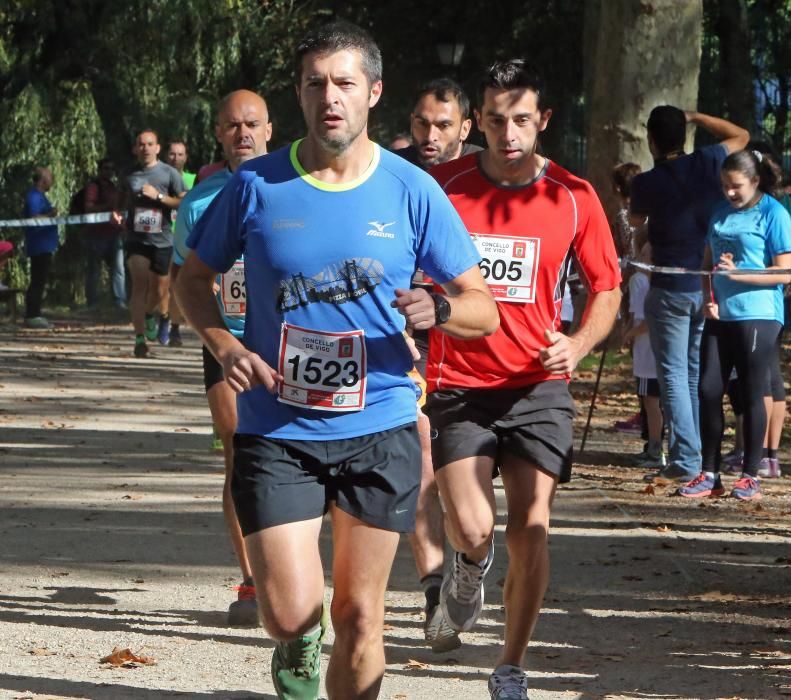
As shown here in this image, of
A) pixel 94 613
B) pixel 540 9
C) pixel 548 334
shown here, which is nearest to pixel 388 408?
pixel 548 334

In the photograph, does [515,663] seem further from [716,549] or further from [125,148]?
[125,148]

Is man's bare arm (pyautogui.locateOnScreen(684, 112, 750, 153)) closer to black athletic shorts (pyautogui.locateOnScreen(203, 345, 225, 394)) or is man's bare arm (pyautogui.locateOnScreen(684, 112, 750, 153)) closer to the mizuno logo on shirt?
Answer: black athletic shorts (pyautogui.locateOnScreen(203, 345, 225, 394))

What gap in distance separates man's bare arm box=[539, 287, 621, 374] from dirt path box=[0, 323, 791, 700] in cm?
115

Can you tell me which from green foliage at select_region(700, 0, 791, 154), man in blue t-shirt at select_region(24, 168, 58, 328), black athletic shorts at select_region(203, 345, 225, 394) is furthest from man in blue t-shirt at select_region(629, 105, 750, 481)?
green foliage at select_region(700, 0, 791, 154)

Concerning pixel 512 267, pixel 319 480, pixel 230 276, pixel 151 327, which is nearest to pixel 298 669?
pixel 319 480

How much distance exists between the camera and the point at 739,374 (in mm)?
10102

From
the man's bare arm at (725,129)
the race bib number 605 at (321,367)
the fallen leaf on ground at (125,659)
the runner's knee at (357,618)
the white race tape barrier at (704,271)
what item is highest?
the man's bare arm at (725,129)

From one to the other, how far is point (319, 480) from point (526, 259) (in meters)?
1.48

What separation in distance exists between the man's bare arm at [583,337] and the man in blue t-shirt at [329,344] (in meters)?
0.82

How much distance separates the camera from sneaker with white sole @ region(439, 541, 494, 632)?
6.08 metres

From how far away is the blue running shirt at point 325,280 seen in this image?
4.53 metres

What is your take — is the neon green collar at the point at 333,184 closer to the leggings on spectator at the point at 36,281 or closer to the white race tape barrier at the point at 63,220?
the leggings on spectator at the point at 36,281

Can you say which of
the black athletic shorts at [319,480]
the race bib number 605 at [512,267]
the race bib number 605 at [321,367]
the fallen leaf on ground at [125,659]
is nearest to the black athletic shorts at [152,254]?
the fallen leaf on ground at [125,659]

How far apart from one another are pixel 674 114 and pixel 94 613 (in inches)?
194
